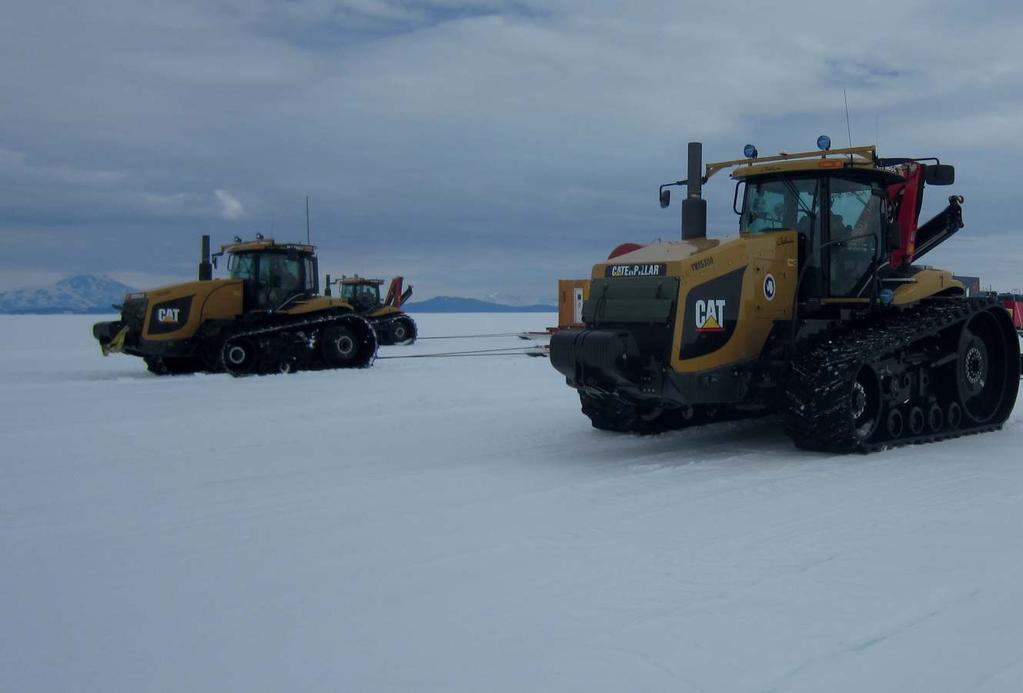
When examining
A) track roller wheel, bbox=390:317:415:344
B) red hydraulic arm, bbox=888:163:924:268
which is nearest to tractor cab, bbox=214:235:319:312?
track roller wheel, bbox=390:317:415:344

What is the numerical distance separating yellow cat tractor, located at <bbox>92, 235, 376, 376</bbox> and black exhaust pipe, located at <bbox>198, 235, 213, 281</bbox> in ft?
0.07

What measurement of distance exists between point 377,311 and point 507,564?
26.2 meters

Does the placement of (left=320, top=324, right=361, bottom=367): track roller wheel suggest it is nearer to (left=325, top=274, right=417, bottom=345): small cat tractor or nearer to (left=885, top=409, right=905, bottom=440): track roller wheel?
(left=325, top=274, right=417, bottom=345): small cat tractor

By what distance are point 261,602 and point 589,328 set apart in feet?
16.5

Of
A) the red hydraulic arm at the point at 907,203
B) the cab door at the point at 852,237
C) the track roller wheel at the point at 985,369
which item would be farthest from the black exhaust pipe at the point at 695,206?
the track roller wheel at the point at 985,369

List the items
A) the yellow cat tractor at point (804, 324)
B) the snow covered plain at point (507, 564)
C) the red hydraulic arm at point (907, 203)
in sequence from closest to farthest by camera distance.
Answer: the snow covered plain at point (507, 564) < the yellow cat tractor at point (804, 324) < the red hydraulic arm at point (907, 203)

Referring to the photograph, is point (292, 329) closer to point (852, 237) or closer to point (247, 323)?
point (247, 323)

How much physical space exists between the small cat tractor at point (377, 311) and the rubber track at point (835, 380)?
70.6 feet

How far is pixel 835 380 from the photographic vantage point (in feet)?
28.7

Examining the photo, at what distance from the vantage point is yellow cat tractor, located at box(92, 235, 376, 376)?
62.4 ft

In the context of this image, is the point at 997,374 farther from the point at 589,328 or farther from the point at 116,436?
the point at 116,436

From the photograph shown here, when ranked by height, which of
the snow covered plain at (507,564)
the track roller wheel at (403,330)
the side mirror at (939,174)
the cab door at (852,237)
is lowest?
the snow covered plain at (507,564)

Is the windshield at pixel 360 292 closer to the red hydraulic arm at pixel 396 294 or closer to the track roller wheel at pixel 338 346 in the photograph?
the red hydraulic arm at pixel 396 294

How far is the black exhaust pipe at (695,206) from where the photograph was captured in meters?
10.1
